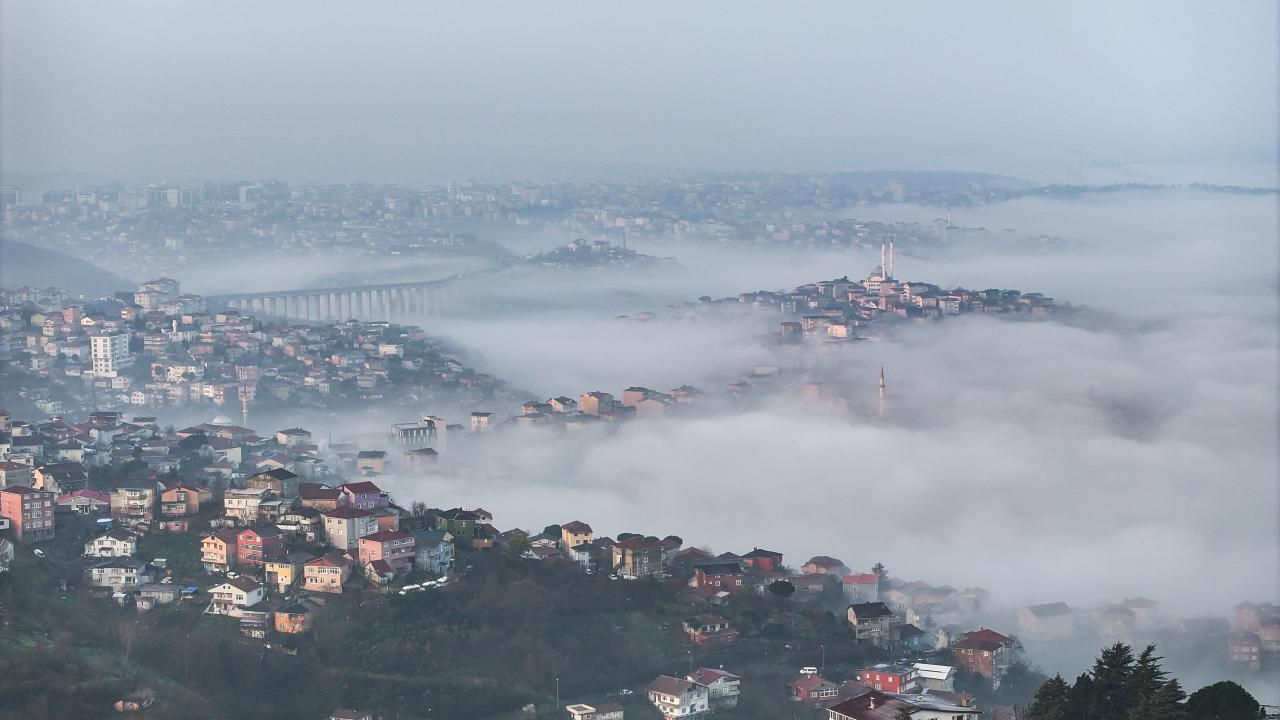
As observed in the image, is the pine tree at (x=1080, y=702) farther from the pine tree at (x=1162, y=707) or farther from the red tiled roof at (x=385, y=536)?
the red tiled roof at (x=385, y=536)

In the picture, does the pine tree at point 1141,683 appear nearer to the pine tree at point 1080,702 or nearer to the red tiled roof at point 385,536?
the pine tree at point 1080,702

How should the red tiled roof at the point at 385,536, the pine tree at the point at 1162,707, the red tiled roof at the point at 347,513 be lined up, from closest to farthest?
the pine tree at the point at 1162,707 < the red tiled roof at the point at 385,536 < the red tiled roof at the point at 347,513

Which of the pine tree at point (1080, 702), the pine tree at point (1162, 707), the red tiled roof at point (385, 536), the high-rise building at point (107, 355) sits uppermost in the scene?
the pine tree at point (1162, 707)

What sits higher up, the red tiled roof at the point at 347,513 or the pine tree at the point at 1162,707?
the pine tree at the point at 1162,707

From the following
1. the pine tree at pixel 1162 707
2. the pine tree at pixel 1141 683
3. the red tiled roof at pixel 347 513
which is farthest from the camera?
the red tiled roof at pixel 347 513

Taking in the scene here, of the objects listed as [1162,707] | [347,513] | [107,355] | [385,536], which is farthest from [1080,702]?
[107,355]

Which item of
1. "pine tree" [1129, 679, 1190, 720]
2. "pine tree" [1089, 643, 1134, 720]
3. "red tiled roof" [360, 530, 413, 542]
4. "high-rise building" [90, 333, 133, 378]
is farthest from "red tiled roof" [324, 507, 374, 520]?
"high-rise building" [90, 333, 133, 378]

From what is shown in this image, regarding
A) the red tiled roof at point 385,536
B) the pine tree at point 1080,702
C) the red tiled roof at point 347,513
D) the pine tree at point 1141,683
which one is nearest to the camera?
the pine tree at point 1141,683

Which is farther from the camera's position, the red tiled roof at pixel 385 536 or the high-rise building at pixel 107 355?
the high-rise building at pixel 107 355

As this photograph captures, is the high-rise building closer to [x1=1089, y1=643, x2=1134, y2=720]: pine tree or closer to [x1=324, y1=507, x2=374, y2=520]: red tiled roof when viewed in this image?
[x1=324, y1=507, x2=374, y2=520]: red tiled roof

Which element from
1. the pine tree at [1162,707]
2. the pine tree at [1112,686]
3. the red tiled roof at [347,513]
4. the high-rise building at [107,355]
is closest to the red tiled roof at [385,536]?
the red tiled roof at [347,513]

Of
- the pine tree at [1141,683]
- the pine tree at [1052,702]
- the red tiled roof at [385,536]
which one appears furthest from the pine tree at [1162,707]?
the red tiled roof at [385,536]
